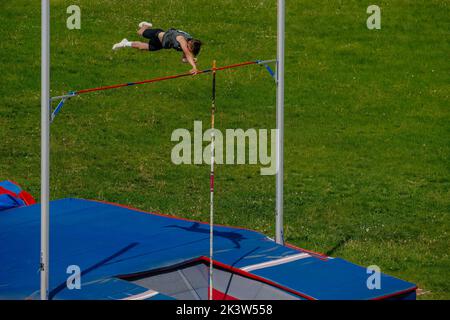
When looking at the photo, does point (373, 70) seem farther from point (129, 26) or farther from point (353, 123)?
point (129, 26)

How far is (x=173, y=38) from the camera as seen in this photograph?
13.9 m

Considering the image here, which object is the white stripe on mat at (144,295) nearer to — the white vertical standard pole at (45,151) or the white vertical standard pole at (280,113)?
the white vertical standard pole at (45,151)

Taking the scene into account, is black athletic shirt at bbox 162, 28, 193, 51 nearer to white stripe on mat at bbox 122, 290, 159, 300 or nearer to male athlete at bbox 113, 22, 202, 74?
male athlete at bbox 113, 22, 202, 74

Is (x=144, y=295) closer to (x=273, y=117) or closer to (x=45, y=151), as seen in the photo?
(x=45, y=151)

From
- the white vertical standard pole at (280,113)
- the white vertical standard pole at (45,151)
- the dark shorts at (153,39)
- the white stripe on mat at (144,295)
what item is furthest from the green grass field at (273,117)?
the white vertical standard pole at (45,151)

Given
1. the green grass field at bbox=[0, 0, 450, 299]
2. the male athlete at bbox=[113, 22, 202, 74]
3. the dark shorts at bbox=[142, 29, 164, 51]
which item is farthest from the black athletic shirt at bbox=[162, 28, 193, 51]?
the green grass field at bbox=[0, 0, 450, 299]

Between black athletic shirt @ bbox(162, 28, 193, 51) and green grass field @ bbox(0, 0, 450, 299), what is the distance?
416cm

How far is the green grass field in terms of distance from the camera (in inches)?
703

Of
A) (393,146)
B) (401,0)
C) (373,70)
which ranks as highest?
(401,0)

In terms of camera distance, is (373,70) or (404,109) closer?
(404,109)
